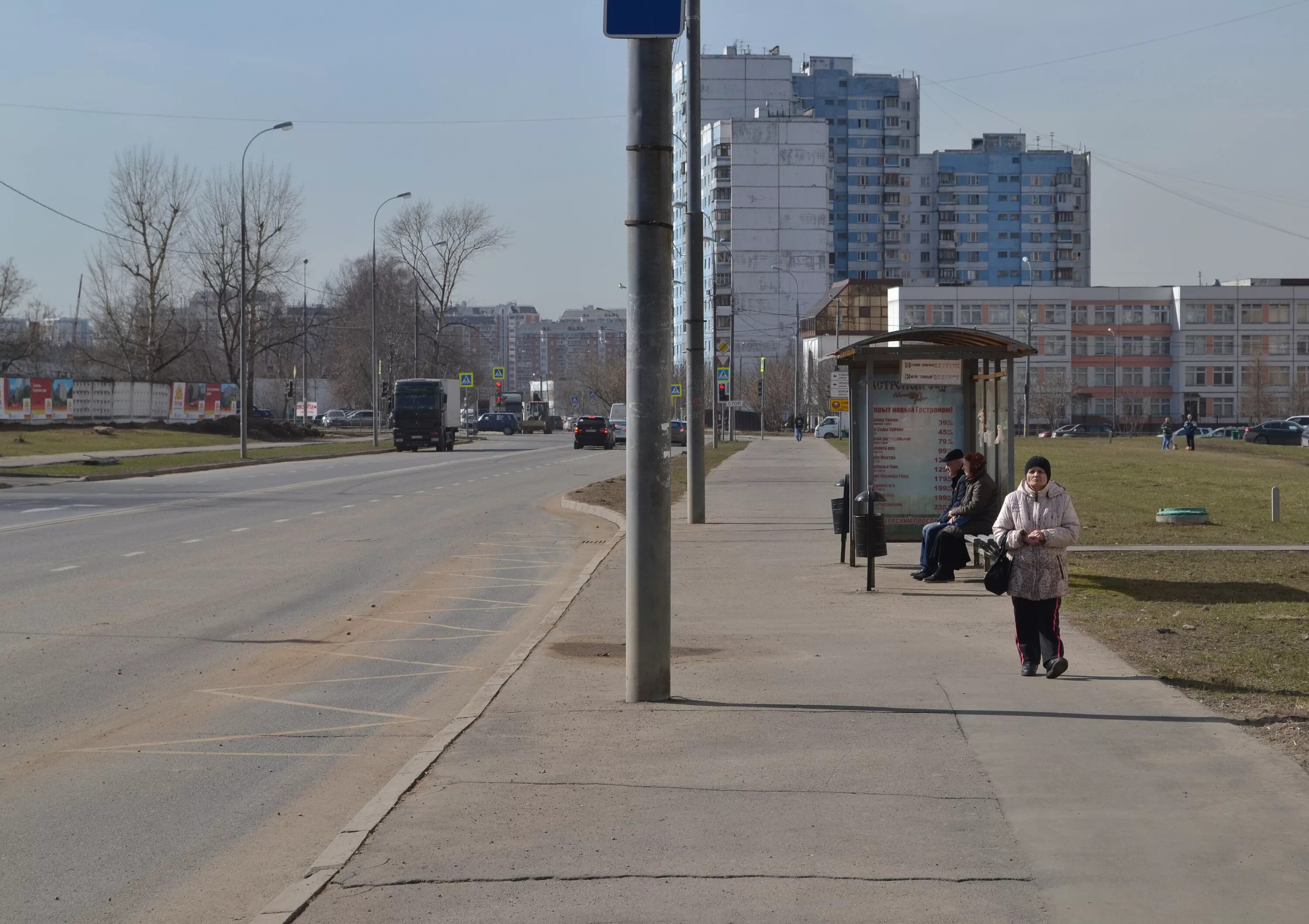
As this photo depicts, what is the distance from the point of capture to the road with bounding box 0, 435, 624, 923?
5773 mm

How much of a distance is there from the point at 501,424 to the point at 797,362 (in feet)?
80.1

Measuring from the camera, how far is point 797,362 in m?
114

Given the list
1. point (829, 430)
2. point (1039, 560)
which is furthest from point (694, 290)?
point (829, 430)

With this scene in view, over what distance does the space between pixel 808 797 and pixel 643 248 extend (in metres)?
3.52

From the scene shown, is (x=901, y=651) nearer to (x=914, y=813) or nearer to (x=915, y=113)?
(x=914, y=813)

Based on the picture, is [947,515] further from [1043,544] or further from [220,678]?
[220,678]

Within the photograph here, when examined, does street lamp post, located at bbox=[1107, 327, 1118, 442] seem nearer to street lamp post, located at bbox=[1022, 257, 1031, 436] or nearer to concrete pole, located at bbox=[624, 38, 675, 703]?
street lamp post, located at bbox=[1022, 257, 1031, 436]

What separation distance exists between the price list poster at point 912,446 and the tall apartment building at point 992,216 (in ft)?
512

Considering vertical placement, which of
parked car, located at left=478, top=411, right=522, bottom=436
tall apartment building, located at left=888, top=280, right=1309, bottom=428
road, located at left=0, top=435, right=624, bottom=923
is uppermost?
tall apartment building, located at left=888, top=280, right=1309, bottom=428

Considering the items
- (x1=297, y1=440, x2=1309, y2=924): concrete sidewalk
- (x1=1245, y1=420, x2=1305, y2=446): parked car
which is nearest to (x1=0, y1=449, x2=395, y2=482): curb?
(x1=297, y1=440, x2=1309, y2=924): concrete sidewalk

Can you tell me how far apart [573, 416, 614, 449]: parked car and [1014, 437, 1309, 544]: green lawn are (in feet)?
67.7

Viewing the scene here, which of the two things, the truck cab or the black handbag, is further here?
the truck cab

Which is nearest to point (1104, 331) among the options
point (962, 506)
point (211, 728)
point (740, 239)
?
point (740, 239)

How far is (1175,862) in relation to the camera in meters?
5.30
